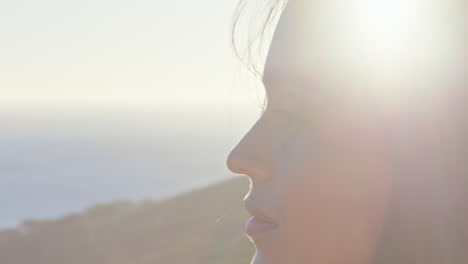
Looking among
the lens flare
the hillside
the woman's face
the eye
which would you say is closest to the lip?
the woman's face

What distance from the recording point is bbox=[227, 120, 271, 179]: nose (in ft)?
5.18

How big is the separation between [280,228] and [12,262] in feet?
41.3

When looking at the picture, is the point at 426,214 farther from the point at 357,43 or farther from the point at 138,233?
the point at 138,233

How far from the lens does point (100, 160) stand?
3118 inches

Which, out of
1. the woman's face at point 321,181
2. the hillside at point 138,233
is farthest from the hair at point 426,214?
the hillside at point 138,233

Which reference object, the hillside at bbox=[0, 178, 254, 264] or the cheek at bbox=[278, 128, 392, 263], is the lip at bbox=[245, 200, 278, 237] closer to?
the cheek at bbox=[278, 128, 392, 263]

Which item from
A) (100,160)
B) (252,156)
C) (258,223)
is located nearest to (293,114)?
(252,156)

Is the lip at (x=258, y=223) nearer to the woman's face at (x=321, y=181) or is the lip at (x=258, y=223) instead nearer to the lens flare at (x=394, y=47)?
the woman's face at (x=321, y=181)

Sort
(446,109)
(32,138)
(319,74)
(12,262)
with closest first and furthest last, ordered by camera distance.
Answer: (446,109)
(319,74)
(12,262)
(32,138)

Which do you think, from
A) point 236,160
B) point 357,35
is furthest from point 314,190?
point 357,35

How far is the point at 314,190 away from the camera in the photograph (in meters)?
1.52

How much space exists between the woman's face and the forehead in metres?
0.03

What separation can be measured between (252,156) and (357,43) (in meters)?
0.30

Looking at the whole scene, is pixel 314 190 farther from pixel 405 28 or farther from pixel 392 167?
pixel 405 28
